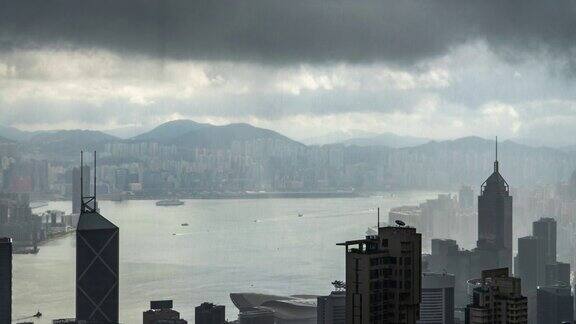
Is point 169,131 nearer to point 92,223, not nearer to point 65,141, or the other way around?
point 65,141

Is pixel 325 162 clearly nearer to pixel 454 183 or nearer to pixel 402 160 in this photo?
pixel 402 160

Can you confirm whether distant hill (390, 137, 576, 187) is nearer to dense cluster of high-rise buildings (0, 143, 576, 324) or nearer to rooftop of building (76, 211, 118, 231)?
dense cluster of high-rise buildings (0, 143, 576, 324)

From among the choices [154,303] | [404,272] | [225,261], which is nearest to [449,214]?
[225,261]

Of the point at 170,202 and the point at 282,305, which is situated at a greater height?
the point at 170,202

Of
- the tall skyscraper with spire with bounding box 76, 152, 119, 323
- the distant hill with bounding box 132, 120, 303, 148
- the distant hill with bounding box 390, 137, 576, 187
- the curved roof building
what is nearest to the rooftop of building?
the tall skyscraper with spire with bounding box 76, 152, 119, 323

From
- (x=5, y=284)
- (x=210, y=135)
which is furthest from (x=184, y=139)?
(x=5, y=284)

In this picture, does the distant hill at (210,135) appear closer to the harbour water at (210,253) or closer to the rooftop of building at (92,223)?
the harbour water at (210,253)

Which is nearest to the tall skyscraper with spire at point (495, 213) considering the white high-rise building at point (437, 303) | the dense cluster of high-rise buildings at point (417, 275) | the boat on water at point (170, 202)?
the dense cluster of high-rise buildings at point (417, 275)
